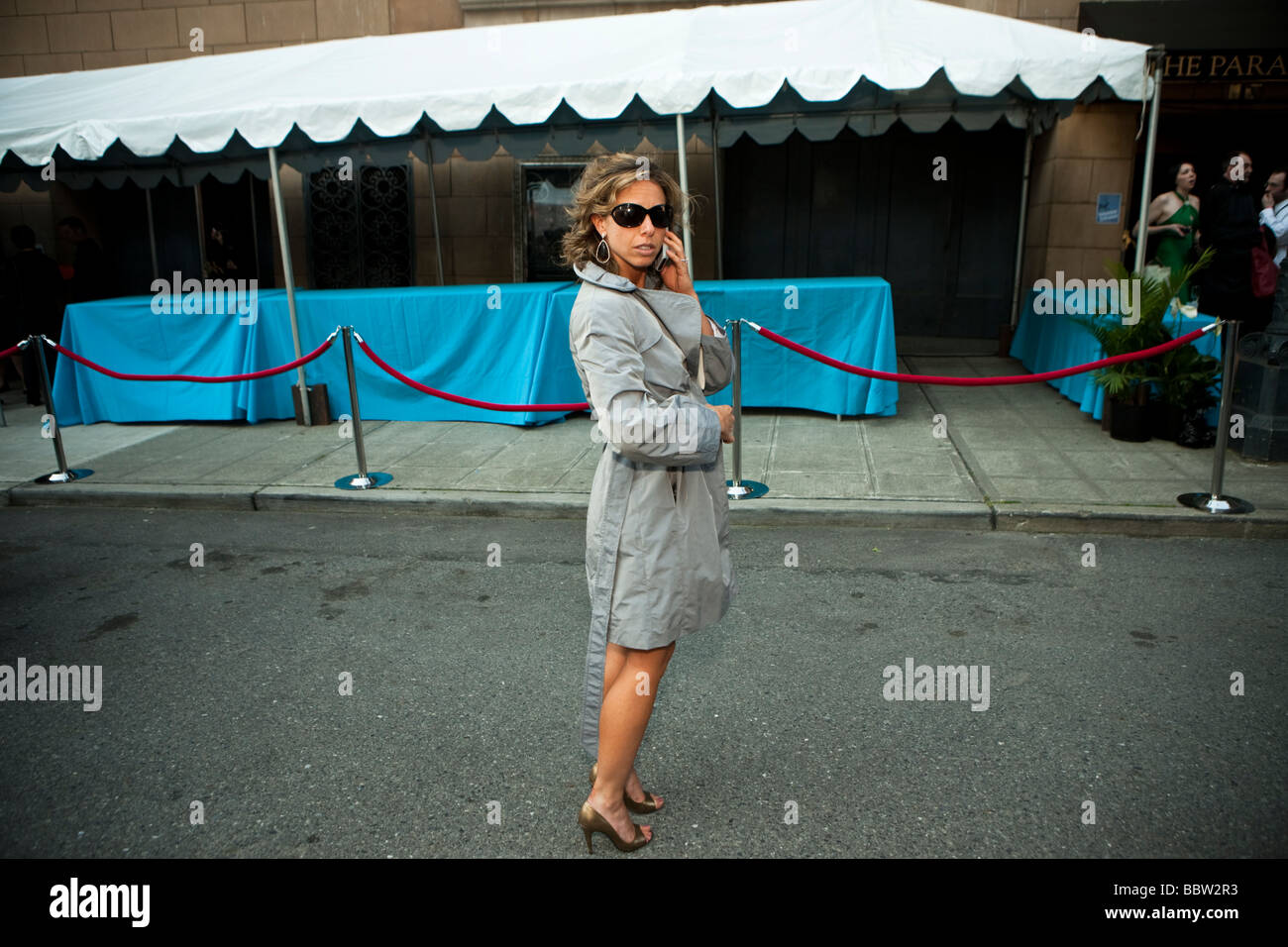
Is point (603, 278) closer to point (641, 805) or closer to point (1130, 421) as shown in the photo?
point (641, 805)

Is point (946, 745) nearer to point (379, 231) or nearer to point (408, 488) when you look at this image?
point (408, 488)

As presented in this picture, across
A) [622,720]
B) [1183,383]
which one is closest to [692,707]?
[622,720]

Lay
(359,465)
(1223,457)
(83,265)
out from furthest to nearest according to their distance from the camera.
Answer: (83,265) → (359,465) → (1223,457)

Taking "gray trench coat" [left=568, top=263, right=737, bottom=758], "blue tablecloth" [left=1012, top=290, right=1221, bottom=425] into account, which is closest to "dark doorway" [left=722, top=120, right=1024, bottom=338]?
"blue tablecloth" [left=1012, top=290, right=1221, bottom=425]

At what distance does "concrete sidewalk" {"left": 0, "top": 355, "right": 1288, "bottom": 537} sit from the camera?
5.47m

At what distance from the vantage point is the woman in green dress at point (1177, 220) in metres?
7.58

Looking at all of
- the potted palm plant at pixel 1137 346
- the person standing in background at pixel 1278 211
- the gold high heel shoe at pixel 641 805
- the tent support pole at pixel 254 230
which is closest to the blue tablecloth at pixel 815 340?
the potted palm plant at pixel 1137 346

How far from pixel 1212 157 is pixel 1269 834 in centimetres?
1053

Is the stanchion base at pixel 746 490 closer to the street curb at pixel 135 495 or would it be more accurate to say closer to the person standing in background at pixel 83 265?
the street curb at pixel 135 495

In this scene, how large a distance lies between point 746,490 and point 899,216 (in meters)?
7.06

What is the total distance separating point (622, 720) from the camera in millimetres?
2383

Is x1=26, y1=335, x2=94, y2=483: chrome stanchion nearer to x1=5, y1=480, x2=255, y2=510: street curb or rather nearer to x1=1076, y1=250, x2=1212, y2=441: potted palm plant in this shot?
x1=5, y1=480, x2=255, y2=510: street curb

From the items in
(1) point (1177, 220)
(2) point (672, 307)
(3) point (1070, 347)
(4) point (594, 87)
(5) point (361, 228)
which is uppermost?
(4) point (594, 87)

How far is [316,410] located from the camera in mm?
8203
